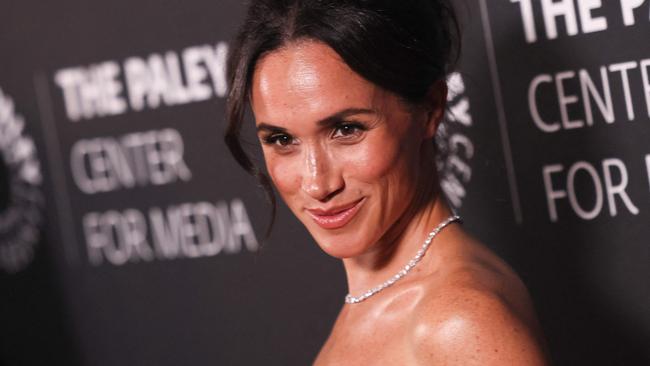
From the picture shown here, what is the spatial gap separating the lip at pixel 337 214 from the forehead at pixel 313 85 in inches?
4.9

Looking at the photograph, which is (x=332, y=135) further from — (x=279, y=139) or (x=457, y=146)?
(x=457, y=146)

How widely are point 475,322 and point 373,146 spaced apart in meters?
0.27

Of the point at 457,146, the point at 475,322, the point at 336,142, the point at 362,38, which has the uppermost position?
the point at 362,38

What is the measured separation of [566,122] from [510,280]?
Answer: 0.66m

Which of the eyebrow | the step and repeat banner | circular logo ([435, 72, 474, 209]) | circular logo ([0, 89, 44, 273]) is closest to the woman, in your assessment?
the eyebrow

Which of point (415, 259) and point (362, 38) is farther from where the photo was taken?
point (415, 259)

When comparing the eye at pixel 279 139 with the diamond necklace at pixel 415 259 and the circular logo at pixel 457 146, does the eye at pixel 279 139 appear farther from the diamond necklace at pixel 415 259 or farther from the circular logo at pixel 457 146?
the circular logo at pixel 457 146

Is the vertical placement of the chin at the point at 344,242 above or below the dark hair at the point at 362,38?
below

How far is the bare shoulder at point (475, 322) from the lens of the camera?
3.68ft

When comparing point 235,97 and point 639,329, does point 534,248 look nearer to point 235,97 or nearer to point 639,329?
point 639,329

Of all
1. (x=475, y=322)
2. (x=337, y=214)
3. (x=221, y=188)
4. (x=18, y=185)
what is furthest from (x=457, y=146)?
(x=18, y=185)

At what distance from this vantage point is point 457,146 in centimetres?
199

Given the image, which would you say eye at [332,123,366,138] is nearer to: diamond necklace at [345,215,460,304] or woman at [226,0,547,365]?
woman at [226,0,547,365]

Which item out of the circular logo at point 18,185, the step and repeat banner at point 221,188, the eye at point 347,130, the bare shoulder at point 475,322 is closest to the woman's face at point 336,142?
the eye at point 347,130
